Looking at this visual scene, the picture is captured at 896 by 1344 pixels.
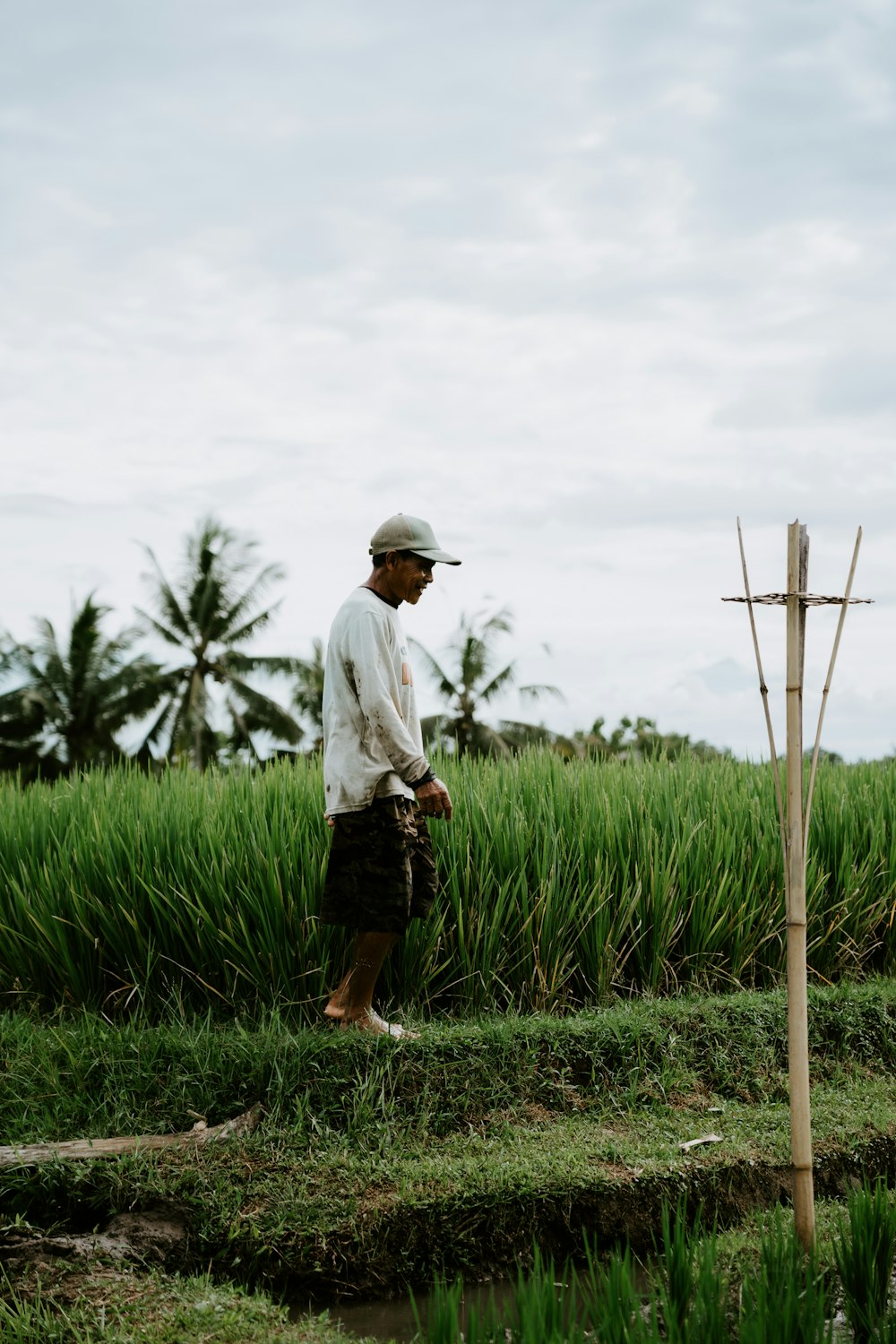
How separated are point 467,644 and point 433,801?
2159cm

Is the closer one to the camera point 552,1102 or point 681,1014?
point 552,1102

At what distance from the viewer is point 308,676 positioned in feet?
79.5

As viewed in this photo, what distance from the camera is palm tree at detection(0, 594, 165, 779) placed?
24.5m

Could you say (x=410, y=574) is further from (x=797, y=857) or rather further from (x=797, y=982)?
(x=797, y=982)

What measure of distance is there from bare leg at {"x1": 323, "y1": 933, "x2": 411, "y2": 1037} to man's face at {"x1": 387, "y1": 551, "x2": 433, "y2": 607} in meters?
1.22

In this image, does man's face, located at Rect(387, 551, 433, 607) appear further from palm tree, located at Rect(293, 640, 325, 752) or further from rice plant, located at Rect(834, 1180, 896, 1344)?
palm tree, located at Rect(293, 640, 325, 752)

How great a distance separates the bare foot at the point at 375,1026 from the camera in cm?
454

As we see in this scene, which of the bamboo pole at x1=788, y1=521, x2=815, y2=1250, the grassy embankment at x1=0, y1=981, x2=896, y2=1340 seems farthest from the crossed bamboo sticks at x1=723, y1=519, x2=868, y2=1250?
the grassy embankment at x1=0, y1=981, x2=896, y2=1340

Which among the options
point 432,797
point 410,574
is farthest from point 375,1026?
point 410,574

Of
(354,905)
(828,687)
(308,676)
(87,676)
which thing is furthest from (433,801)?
(87,676)

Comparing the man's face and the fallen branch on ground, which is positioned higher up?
the man's face

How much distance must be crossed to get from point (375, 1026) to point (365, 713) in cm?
119

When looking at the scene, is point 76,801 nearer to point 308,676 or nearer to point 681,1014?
point 681,1014

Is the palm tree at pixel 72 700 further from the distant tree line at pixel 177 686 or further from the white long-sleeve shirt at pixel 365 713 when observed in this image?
the white long-sleeve shirt at pixel 365 713
